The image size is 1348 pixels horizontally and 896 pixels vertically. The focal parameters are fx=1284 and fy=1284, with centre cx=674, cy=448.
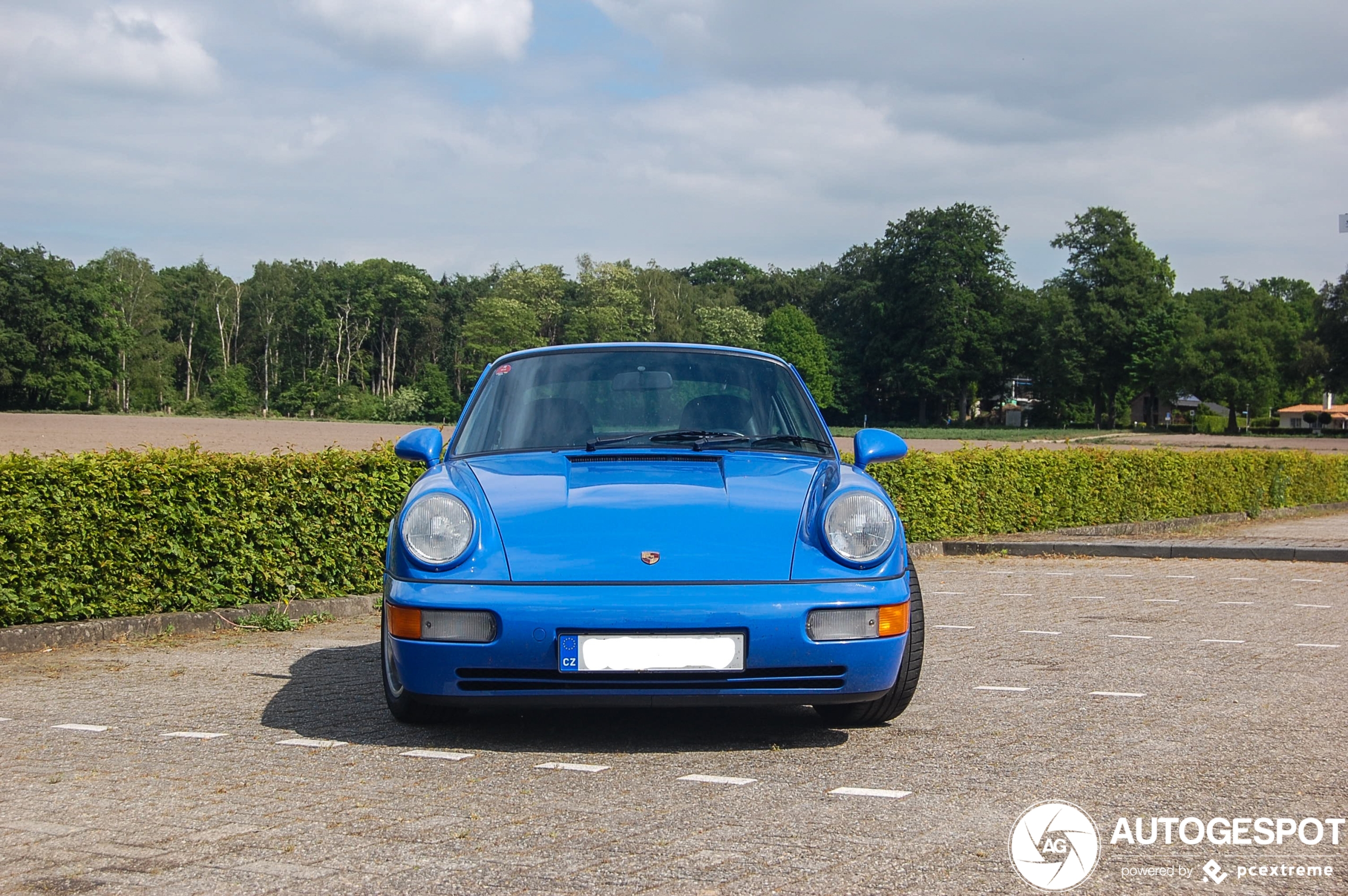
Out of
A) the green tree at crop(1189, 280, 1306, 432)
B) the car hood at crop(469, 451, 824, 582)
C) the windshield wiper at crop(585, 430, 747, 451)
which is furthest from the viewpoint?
the green tree at crop(1189, 280, 1306, 432)

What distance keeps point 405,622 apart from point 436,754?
50cm

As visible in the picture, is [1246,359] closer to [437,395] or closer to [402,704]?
[437,395]

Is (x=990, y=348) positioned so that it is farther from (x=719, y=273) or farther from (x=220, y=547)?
(x=220, y=547)

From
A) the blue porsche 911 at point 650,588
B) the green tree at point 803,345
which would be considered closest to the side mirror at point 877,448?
the blue porsche 911 at point 650,588

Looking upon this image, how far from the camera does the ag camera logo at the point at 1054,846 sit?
3.22 meters

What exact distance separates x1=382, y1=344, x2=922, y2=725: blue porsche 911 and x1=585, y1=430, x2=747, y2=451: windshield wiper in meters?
0.18

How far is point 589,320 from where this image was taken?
4023 inches

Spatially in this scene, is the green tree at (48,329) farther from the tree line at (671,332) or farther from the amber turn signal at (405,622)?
the amber turn signal at (405,622)

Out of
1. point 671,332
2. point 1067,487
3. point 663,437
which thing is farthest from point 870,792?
point 671,332

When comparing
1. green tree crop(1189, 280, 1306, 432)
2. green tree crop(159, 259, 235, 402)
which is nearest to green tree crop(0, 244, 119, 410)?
green tree crop(159, 259, 235, 402)

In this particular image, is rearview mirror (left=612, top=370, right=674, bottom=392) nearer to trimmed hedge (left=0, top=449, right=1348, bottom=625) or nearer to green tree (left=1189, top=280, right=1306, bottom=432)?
trimmed hedge (left=0, top=449, right=1348, bottom=625)

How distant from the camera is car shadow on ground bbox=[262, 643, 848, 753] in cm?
481

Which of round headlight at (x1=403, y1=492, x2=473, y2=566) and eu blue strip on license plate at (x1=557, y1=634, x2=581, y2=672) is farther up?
round headlight at (x1=403, y1=492, x2=473, y2=566)

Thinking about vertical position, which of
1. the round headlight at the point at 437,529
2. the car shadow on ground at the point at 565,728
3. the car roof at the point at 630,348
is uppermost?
the car roof at the point at 630,348
